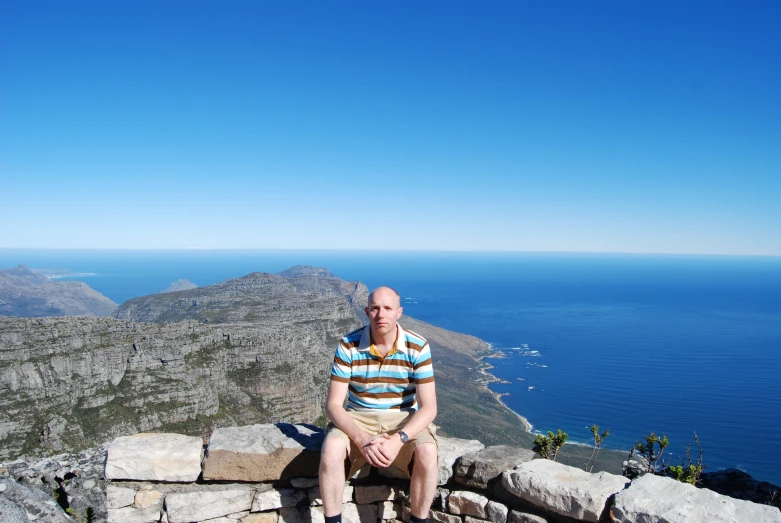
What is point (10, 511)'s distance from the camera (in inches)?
157

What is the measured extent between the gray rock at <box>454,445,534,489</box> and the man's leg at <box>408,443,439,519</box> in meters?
0.73

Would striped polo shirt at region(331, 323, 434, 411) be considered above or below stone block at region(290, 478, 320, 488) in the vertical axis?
above

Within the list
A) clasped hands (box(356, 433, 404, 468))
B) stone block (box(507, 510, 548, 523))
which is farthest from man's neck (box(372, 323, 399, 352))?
stone block (box(507, 510, 548, 523))

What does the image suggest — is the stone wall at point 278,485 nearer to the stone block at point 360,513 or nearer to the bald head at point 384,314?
the stone block at point 360,513

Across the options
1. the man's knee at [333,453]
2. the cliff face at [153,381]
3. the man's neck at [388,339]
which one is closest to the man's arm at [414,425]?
the man's knee at [333,453]

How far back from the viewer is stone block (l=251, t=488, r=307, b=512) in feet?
16.3

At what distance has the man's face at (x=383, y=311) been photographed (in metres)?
4.69

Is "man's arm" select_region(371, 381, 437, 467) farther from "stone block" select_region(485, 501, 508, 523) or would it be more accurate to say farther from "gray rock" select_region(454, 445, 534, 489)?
"stone block" select_region(485, 501, 508, 523)

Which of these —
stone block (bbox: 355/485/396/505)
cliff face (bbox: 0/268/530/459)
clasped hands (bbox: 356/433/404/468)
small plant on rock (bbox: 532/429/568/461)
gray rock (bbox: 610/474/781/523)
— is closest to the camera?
gray rock (bbox: 610/474/781/523)

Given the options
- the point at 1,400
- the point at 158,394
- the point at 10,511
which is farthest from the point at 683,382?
the point at 10,511

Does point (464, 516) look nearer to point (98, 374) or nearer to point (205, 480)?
point (205, 480)

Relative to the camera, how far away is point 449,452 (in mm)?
5402

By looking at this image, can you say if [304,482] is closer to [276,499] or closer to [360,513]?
[276,499]

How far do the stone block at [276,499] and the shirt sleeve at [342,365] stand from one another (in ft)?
4.52
